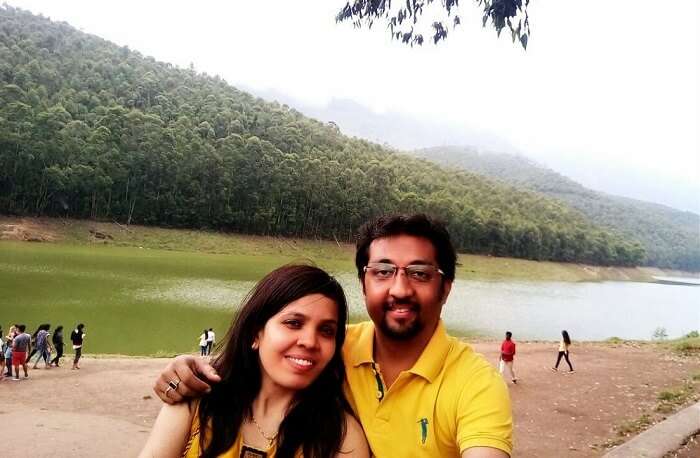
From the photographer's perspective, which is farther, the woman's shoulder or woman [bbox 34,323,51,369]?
woman [bbox 34,323,51,369]

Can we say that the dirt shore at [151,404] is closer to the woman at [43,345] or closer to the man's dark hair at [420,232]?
the woman at [43,345]

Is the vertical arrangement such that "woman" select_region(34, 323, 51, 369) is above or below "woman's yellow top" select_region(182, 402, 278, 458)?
below

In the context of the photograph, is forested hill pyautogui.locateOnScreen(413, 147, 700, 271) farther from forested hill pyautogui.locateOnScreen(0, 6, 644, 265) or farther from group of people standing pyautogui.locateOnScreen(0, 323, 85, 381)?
group of people standing pyautogui.locateOnScreen(0, 323, 85, 381)

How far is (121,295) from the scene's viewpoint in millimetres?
18125

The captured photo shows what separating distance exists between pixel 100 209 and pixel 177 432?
42850 mm

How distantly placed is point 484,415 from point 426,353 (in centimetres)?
32

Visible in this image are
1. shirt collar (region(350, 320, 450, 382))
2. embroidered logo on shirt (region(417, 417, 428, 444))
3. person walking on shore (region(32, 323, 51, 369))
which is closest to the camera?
embroidered logo on shirt (region(417, 417, 428, 444))

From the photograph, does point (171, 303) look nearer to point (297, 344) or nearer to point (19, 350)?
point (19, 350)

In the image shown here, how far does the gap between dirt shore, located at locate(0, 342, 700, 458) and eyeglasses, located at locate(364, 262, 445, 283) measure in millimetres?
4808

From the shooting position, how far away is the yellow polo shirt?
1.66 meters

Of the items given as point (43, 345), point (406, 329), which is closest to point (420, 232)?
point (406, 329)

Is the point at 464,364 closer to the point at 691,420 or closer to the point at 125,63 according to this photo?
the point at 691,420

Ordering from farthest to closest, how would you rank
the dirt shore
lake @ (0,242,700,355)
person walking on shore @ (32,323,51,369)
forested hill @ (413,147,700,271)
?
forested hill @ (413,147,700,271) → lake @ (0,242,700,355) → person walking on shore @ (32,323,51,369) → the dirt shore

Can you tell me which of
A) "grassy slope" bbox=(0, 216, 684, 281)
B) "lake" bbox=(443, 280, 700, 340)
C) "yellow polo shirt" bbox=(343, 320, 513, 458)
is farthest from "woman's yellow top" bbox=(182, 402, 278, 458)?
"grassy slope" bbox=(0, 216, 684, 281)
